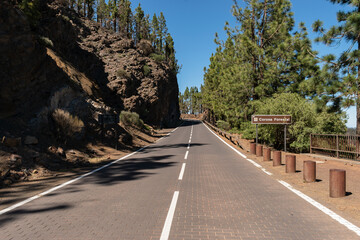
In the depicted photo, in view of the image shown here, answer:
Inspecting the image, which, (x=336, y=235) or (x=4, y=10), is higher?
(x=4, y=10)

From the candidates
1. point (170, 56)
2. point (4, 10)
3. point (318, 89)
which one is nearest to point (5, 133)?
point (4, 10)

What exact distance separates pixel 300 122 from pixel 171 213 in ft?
49.0

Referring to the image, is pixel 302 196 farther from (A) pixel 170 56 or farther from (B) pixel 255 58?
(A) pixel 170 56

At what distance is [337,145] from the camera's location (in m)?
12.4

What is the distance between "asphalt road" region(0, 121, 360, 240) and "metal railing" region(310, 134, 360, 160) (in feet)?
21.5

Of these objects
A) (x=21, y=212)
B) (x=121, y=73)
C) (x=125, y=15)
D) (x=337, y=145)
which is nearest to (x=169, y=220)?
(x=21, y=212)

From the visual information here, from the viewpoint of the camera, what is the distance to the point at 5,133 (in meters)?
9.67

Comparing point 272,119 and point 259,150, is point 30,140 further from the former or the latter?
point 272,119

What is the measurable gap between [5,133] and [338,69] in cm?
1622

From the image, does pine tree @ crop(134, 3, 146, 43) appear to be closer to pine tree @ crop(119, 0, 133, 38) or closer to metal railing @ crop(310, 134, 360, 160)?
pine tree @ crop(119, 0, 133, 38)

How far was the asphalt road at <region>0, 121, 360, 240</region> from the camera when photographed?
394 centimetres

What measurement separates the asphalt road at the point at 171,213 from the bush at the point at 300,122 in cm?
1052

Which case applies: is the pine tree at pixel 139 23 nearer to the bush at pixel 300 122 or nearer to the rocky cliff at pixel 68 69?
the rocky cliff at pixel 68 69

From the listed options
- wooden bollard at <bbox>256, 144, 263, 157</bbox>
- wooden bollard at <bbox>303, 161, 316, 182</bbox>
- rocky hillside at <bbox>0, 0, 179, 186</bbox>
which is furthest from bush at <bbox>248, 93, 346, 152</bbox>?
rocky hillside at <bbox>0, 0, 179, 186</bbox>
